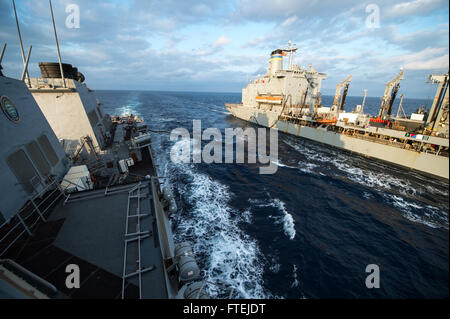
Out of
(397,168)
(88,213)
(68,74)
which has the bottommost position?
(397,168)

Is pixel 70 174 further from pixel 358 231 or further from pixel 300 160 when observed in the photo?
pixel 300 160

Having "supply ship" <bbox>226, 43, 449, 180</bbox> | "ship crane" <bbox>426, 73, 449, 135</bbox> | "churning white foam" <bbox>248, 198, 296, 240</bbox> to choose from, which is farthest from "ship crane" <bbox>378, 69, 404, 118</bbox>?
"churning white foam" <bbox>248, 198, 296, 240</bbox>

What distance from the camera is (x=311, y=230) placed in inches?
529

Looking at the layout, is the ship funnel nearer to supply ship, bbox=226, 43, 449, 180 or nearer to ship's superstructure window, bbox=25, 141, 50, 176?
supply ship, bbox=226, 43, 449, 180

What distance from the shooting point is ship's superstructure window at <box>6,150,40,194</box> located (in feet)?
27.3

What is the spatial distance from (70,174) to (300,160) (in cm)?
2796

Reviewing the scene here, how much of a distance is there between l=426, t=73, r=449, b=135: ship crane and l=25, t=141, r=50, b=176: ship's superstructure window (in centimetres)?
4138

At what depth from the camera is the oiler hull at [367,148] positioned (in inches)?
933

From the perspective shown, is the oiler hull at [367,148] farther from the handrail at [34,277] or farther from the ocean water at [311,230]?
the handrail at [34,277]

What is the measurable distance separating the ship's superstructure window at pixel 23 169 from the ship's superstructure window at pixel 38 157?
1.47ft

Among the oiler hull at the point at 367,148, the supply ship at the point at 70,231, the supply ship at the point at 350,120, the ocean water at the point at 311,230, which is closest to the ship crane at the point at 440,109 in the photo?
the supply ship at the point at 350,120
